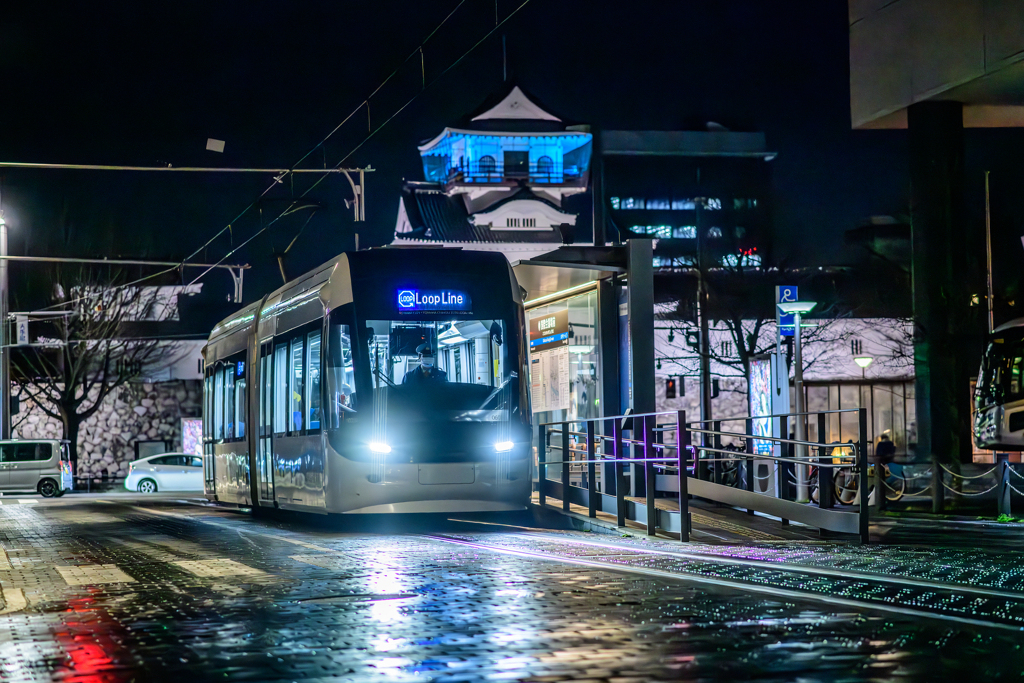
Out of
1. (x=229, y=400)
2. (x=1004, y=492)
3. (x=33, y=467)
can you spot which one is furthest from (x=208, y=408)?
(x=33, y=467)

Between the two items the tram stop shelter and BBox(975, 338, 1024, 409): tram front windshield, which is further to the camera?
BBox(975, 338, 1024, 409): tram front windshield

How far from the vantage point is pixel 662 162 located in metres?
82.5

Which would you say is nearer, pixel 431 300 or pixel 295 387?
pixel 431 300

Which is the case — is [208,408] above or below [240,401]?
below

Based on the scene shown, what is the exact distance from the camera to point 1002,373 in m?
29.3

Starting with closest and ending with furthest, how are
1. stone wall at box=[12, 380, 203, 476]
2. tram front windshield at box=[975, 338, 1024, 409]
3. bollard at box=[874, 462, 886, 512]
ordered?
1. bollard at box=[874, 462, 886, 512]
2. tram front windshield at box=[975, 338, 1024, 409]
3. stone wall at box=[12, 380, 203, 476]

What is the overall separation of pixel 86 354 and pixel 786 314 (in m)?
30.8

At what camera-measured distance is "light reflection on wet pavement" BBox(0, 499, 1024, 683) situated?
6.38 m

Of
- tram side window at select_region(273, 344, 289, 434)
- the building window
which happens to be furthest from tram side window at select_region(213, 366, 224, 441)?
the building window

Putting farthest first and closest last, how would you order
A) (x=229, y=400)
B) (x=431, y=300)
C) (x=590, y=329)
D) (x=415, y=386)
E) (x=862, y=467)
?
(x=229, y=400)
(x=590, y=329)
(x=431, y=300)
(x=415, y=386)
(x=862, y=467)

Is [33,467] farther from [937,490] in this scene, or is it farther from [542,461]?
[937,490]

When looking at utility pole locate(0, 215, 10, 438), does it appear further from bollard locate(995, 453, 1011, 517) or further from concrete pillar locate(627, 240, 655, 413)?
bollard locate(995, 453, 1011, 517)

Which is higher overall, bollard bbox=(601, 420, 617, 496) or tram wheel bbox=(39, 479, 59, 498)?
bollard bbox=(601, 420, 617, 496)

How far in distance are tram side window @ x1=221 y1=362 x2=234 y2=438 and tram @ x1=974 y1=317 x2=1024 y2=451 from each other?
1660 centimetres
